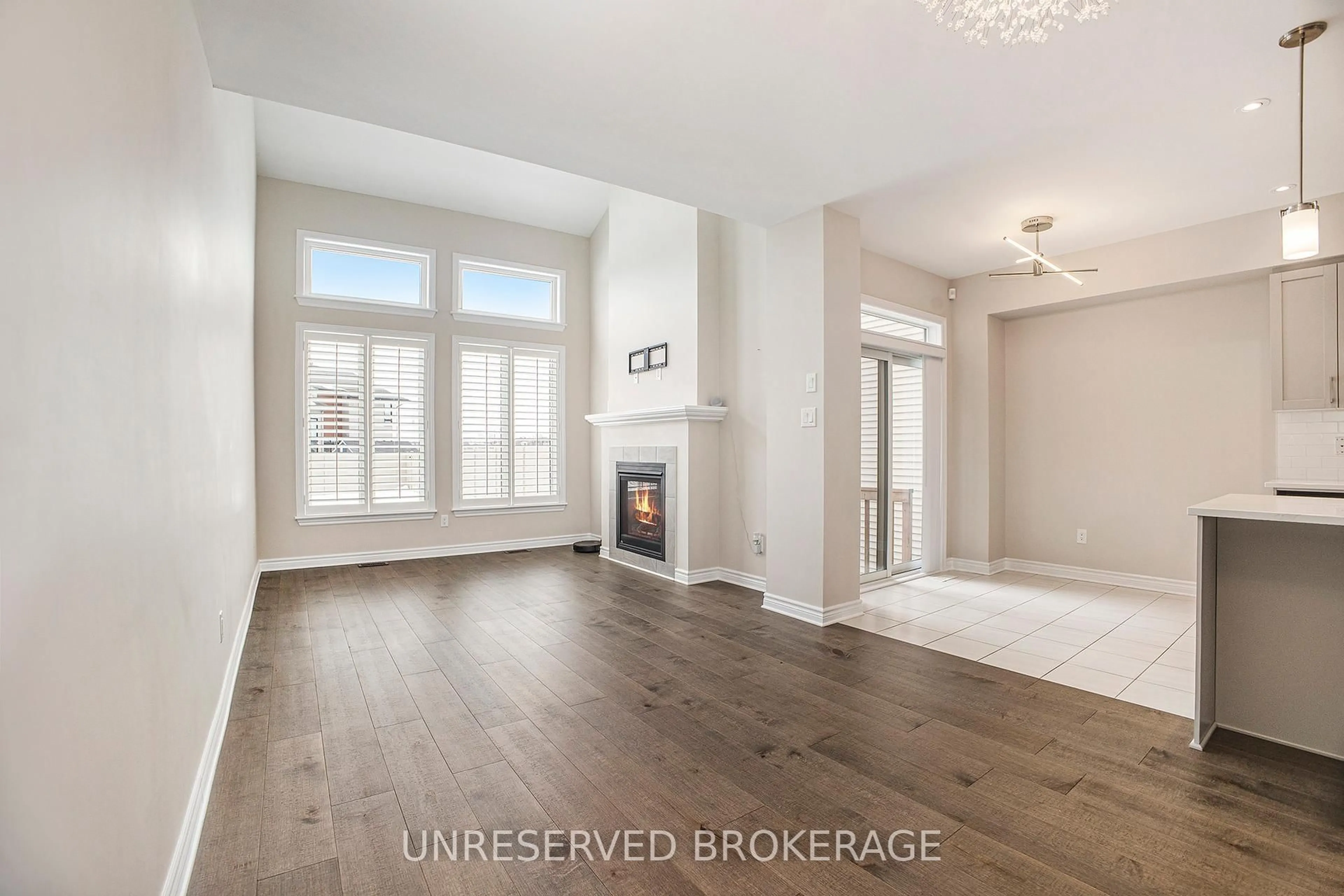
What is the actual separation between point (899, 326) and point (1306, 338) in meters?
2.68

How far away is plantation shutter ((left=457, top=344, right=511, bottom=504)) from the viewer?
21.4 ft

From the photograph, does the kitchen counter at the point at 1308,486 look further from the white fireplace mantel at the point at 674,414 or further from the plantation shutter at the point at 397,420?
the plantation shutter at the point at 397,420

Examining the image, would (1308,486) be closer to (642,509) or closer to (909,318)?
(909,318)

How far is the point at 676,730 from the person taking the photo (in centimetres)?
248

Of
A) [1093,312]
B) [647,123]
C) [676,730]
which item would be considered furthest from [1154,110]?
[676,730]

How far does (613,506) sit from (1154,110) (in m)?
5.01

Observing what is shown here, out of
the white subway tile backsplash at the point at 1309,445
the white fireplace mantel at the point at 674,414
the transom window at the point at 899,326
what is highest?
the transom window at the point at 899,326

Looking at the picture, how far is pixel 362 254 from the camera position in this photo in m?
6.07

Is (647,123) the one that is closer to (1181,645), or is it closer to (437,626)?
(437,626)

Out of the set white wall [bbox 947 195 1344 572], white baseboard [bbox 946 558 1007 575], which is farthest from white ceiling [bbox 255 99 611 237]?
white baseboard [bbox 946 558 1007 575]

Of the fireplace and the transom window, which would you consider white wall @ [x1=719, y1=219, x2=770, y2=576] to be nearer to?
the fireplace

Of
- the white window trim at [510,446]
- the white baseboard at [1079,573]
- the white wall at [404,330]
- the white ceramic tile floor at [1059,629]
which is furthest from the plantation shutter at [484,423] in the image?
the white baseboard at [1079,573]

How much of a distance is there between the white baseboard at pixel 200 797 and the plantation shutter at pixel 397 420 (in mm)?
3065

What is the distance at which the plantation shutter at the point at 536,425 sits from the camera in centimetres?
689
